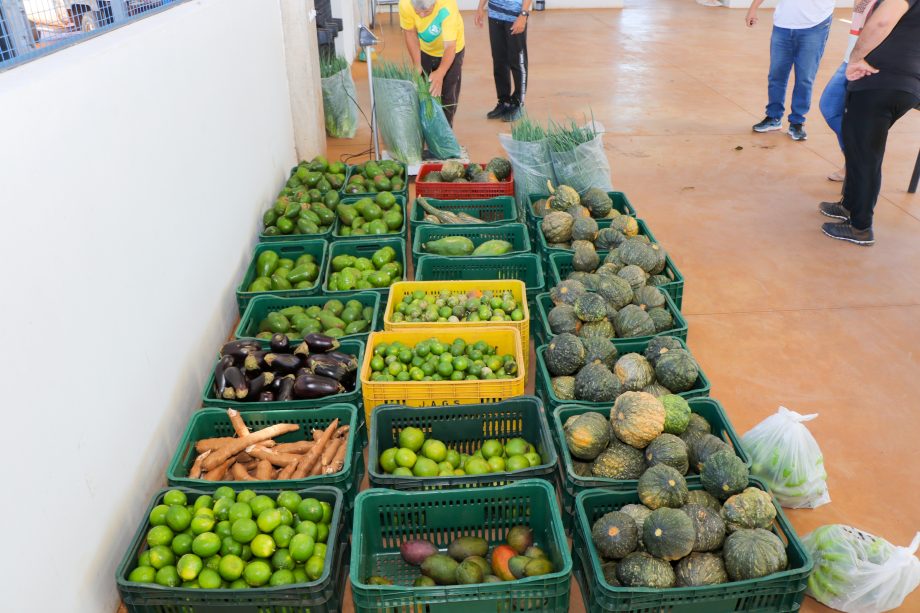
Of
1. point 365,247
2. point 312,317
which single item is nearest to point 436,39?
point 365,247

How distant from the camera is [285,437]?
9.20ft

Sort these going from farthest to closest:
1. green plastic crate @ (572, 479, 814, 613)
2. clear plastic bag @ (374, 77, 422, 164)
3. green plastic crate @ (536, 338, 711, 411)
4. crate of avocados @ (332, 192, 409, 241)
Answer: clear plastic bag @ (374, 77, 422, 164) < crate of avocados @ (332, 192, 409, 241) < green plastic crate @ (536, 338, 711, 411) < green plastic crate @ (572, 479, 814, 613)

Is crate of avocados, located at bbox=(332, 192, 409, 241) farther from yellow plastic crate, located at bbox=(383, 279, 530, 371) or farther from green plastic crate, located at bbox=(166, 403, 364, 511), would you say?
green plastic crate, located at bbox=(166, 403, 364, 511)

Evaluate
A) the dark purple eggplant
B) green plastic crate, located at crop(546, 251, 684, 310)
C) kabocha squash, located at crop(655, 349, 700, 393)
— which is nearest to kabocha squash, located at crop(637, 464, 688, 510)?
kabocha squash, located at crop(655, 349, 700, 393)

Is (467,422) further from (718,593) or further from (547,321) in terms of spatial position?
(718,593)

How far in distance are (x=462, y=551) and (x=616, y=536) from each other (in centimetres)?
51

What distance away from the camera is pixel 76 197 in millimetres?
2131

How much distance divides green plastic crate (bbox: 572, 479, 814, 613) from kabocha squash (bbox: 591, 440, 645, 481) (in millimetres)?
256

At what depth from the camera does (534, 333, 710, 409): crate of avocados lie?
8.93 ft

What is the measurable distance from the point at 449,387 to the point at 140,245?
133 cm

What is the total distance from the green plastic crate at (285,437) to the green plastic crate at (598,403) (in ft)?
2.62

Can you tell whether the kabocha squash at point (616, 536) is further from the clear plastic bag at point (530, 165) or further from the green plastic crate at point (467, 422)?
the clear plastic bag at point (530, 165)

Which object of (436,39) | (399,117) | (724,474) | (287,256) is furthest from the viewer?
(436,39)

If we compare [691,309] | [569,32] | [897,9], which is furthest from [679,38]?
[691,309]
